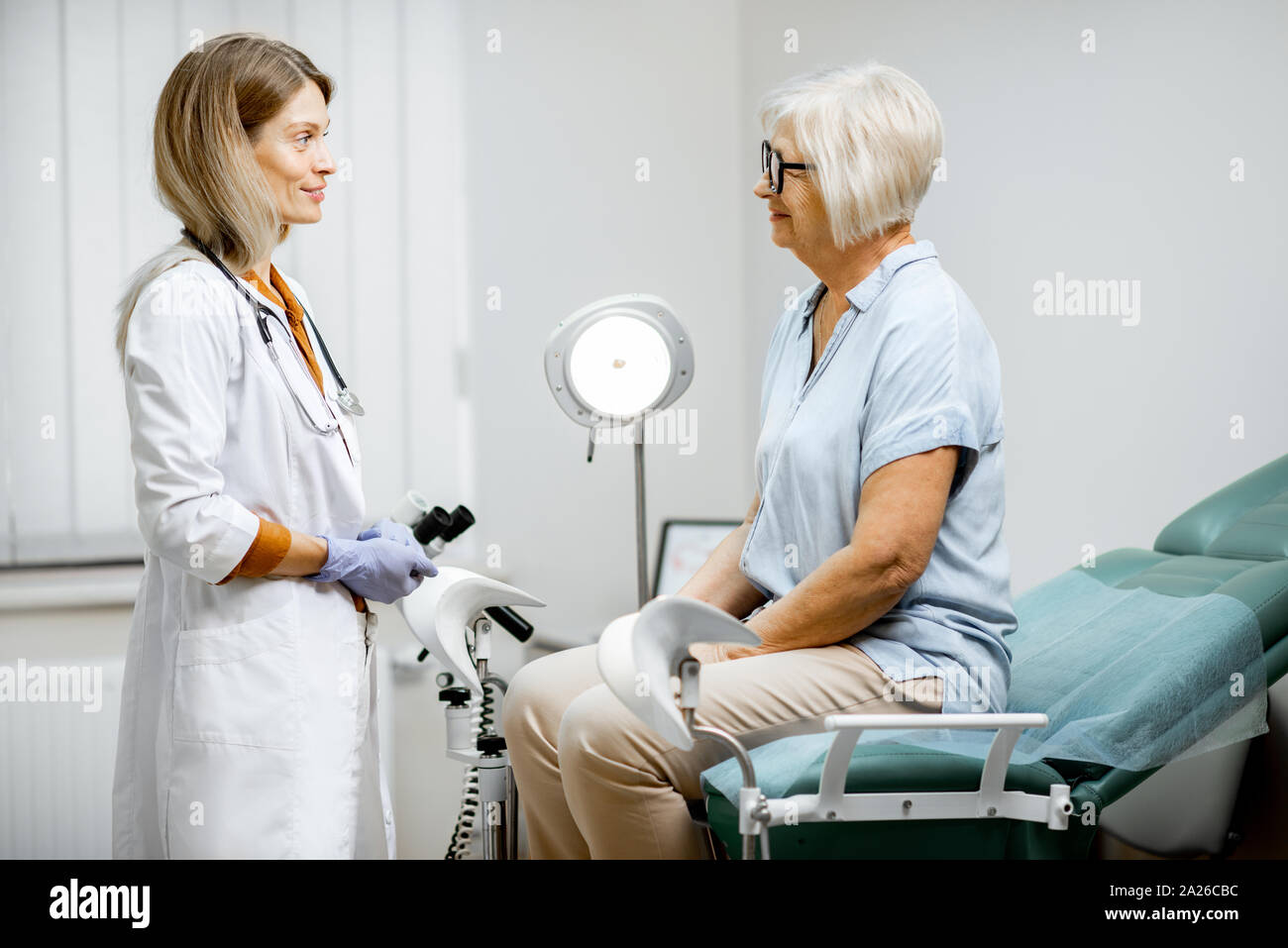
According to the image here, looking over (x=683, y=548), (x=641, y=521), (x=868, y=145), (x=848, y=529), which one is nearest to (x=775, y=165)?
(x=868, y=145)

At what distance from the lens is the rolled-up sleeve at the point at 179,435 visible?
1.32 metres

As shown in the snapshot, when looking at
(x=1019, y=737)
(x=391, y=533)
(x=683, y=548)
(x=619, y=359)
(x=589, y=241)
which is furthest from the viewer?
(x=589, y=241)

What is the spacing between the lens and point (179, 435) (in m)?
1.33

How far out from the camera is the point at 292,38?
Answer: 2764mm

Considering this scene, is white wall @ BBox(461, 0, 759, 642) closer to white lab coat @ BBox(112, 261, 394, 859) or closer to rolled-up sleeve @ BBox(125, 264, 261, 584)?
white lab coat @ BBox(112, 261, 394, 859)

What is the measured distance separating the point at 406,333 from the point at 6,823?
141 cm

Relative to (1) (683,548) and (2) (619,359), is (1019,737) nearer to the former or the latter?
(2) (619,359)

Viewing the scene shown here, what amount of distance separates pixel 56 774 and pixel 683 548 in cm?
150

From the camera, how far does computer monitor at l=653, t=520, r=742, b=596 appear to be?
9.17 feet

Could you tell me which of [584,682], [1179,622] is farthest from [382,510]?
[1179,622]

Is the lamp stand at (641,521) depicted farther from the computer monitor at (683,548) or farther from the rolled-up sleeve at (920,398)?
the computer monitor at (683,548)

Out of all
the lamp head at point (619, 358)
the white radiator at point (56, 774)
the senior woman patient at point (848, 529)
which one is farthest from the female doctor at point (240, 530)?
the white radiator at point (56, 774)

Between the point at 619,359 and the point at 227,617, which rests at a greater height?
the point at 619,359

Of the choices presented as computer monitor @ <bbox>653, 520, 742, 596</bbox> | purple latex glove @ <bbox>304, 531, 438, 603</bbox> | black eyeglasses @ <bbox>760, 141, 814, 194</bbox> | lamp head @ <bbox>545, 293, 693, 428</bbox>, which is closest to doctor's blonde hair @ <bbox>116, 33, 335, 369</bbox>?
purple latex glove @ <bbox>304, 531, 438, 603</bbox>
